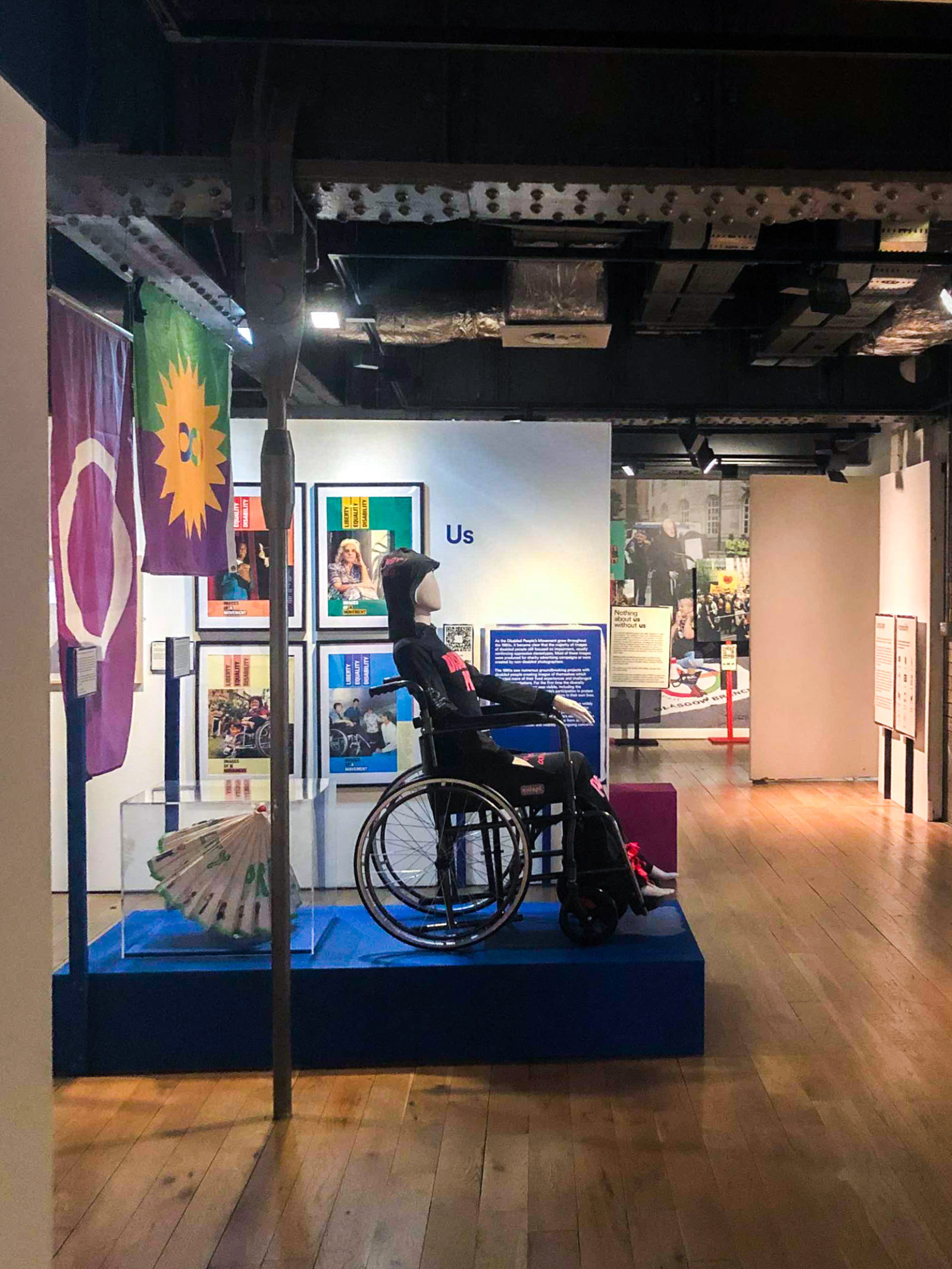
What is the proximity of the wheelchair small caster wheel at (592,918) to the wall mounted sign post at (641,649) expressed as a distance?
7.37 m

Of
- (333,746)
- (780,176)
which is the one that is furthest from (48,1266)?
(333,746)

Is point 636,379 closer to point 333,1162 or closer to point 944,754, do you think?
point 944,754

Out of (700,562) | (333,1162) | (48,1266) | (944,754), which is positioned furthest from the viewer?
(700,562)

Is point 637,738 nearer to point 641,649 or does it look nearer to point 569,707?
point 641,649

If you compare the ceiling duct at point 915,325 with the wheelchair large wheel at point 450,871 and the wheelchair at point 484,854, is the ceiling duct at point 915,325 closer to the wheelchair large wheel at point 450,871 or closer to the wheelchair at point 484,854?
the wheelchair at point 484,854

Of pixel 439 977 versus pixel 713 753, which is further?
pixel 713 753

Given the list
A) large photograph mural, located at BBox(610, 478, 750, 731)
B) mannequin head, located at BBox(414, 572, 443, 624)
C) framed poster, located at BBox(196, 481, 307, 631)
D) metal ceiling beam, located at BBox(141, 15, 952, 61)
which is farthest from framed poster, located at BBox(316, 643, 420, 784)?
large photograph mural, located at BBox(610, 478, 750, 731)

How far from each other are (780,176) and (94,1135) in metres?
3.61

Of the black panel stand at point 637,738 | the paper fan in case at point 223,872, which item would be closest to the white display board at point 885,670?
the black panel stand at point 637,738

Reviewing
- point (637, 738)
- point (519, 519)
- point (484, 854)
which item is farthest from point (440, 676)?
point (637, 738)

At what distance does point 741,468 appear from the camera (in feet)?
39.0

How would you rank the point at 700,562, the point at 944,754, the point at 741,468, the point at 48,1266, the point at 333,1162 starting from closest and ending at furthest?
1. the point at 48,1266
2. the point at 333,1162
3. the point at 944,754
4. the point at 741,468
5. the point at 700,562

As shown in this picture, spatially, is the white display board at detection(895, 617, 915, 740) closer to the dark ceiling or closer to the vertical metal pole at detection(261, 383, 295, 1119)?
the dark ceiling

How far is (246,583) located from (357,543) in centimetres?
66
